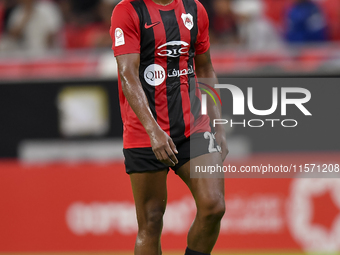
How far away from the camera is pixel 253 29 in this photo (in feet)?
26.8

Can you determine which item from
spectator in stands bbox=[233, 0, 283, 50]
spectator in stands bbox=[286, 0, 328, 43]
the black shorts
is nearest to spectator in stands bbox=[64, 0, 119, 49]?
spectator in stands bbox=[233, 0, 283, 50]

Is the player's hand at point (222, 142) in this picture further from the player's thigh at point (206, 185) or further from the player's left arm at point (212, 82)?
the player's thigh at point (206, 185)

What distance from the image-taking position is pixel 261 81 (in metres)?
6.47

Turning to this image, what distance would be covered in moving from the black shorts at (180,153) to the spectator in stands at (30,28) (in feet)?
16.0

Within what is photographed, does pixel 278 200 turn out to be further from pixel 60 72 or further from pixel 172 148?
pixel 60 72

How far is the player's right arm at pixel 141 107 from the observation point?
11.0 ft

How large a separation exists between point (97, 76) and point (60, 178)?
1.55m

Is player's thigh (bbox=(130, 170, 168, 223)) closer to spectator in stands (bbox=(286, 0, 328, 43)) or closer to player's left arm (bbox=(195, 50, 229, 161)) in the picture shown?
player's left arm (bbox=(195, 50, 229, 161))

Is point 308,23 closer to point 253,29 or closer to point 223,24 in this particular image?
point 253,29

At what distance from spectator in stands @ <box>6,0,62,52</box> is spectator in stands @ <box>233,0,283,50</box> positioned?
2.72m

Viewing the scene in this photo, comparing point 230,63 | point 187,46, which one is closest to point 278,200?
point 230,63

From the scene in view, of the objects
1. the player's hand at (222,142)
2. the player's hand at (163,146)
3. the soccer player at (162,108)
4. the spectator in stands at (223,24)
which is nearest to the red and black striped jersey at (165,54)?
the soccer player at (162,108)

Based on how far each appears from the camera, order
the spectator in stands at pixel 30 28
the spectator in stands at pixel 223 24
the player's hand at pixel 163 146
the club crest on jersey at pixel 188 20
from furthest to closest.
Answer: the spectator in stands at pixel 30 28 → the spectator in stands at pixel 223 24 → the club crest on jersey at pixel 188 20 → the player's hand at pixel 163 146

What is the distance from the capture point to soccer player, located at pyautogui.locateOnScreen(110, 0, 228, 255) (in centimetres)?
349
